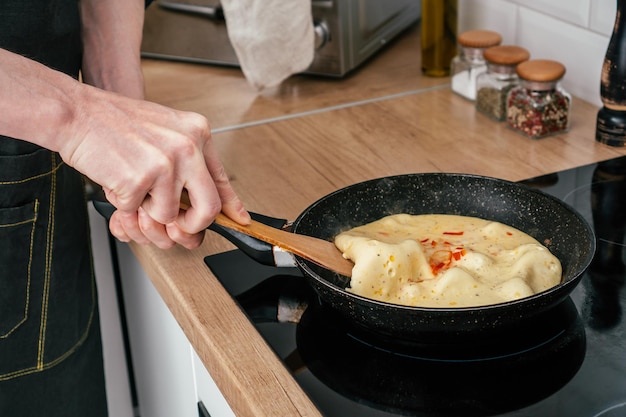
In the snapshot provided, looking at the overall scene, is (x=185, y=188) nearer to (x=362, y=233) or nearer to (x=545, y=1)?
(x=362, y=233)

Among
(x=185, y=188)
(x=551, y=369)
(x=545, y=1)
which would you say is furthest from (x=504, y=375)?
(x=545, y=1)

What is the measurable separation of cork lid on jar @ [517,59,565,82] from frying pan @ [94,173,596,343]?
0.29 meters

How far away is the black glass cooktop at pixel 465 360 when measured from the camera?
675mm

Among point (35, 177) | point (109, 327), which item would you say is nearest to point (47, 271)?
point (35, 177)

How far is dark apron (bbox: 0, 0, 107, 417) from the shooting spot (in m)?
0.99

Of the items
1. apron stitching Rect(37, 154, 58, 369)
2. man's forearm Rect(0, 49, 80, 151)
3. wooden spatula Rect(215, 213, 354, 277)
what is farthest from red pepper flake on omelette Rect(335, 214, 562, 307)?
apron stitching Rect(37, 154, 58, 369)

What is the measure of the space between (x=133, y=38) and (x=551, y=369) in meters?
0.71

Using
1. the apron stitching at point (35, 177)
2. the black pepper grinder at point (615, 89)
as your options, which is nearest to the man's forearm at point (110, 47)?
the apron stitching at point (35, 177)

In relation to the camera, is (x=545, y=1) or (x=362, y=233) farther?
(x=545, y=1)

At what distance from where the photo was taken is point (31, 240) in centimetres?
102

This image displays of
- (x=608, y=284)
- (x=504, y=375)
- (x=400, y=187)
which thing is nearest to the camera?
(x=504, y=375)

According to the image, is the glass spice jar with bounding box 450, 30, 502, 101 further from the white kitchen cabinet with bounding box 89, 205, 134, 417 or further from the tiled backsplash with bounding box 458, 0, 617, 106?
the white kitchen cabinet with bounding box 89, 205, 134, 417

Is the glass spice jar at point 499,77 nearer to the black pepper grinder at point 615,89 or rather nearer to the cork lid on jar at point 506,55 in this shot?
the cork lid on jar at point 506,55

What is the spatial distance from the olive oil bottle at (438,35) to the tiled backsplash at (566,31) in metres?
0.08
